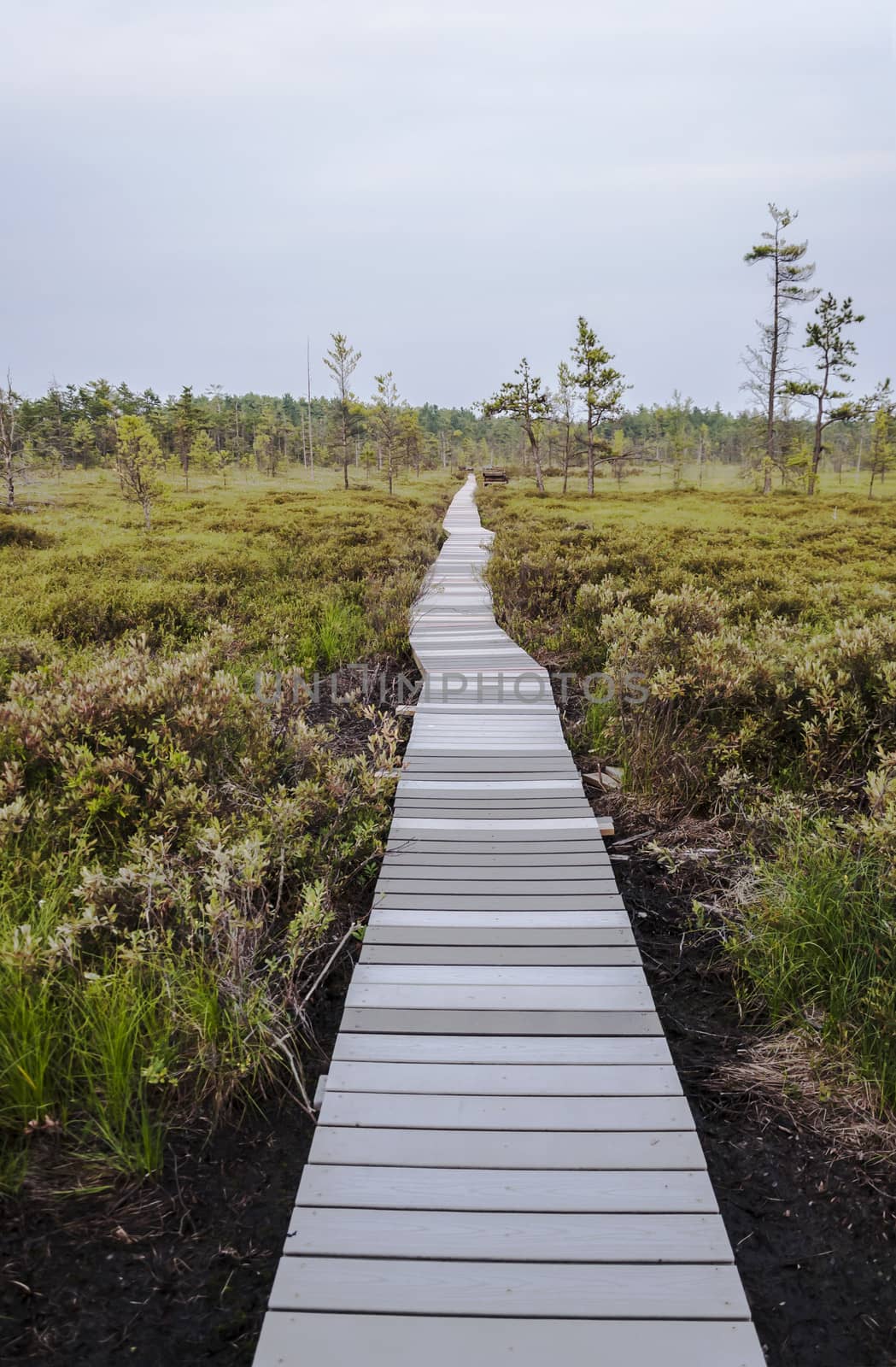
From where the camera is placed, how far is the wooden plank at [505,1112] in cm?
227

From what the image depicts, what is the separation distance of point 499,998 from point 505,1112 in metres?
0.58

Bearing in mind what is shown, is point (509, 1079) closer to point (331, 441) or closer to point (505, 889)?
point (505, 889)

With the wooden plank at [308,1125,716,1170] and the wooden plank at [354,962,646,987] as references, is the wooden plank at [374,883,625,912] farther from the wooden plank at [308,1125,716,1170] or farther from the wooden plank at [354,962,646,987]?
the wooden plank at [308,1125,716,1170]

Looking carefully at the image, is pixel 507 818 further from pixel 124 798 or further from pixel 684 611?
pixel 684 611

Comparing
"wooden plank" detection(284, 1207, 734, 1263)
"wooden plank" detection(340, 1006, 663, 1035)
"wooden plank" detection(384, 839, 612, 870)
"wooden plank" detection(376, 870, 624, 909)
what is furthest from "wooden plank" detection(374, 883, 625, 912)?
"wooden plank" detection(284, 1207, 734, 1263)

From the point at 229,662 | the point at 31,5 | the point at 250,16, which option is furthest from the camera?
the point at 250,16

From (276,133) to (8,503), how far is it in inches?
2141

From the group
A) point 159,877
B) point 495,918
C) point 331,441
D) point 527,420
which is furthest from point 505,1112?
point 331,441

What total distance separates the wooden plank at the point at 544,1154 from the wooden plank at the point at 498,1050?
30 centimetres

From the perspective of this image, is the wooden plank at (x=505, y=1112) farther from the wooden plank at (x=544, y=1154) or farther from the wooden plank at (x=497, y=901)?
the wooden plank at (x=497, y=901)

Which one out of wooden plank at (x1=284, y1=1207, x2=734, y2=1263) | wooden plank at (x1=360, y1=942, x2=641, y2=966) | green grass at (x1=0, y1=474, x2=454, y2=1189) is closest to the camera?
wooden plank at (x1=284, y1=1207, x2=734, y2=1263)

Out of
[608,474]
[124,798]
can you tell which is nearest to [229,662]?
[124,798]

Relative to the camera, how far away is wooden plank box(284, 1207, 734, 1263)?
6.08ft

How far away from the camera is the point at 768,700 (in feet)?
16.7
